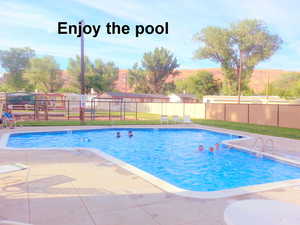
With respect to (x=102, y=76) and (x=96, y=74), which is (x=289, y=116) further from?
(x=102, y=76)

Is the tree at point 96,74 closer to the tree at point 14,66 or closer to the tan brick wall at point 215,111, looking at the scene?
the tree at point 14,66

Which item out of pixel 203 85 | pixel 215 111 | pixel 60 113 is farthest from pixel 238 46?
pixel 60 113

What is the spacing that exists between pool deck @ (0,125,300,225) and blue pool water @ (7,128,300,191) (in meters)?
1.94

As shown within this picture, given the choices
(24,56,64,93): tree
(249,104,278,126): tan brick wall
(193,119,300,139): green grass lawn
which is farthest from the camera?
(24,56,64,93): tree

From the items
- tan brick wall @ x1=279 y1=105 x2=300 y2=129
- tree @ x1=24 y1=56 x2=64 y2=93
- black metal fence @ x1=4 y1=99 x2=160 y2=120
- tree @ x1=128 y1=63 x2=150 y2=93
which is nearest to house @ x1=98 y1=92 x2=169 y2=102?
black metal fence @ x1=4 y1=99 x2=160 y2=120

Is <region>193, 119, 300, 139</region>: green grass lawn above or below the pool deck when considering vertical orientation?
below

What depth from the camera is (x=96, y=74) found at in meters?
47.4

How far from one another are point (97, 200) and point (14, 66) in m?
52.9

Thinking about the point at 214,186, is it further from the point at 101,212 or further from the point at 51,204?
the point at 51,204

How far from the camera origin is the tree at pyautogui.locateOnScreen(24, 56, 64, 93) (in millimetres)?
43875

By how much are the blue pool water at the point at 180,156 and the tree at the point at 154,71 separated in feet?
131

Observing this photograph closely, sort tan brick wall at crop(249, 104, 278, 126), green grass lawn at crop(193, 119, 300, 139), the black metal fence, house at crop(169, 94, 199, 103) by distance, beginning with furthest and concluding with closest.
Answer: house at crop(169, 94, 199, 103) → the black metal fence → tan brick wall at crop(249, 104, 278, 126) → green grass lawn at crop(193, 119, 300, 139)

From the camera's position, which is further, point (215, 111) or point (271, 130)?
point (215, 111)

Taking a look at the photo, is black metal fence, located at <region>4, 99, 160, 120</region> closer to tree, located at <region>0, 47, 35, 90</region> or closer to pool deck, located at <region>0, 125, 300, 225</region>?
pool deck, located at <region>0, 125, 300, 225</region>
